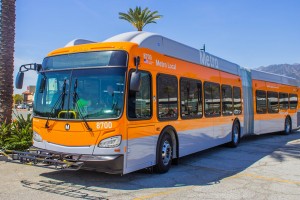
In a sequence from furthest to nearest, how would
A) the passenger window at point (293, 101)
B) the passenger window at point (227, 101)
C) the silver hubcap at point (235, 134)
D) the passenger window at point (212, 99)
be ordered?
the passenger window at point (293, 101)
the silver hubcap at point (235, 134)
the passenger window at point (227, 101)
the passenger window at point (212, 99)

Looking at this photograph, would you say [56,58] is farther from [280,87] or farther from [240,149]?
[280,87]

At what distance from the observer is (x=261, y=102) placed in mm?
15984

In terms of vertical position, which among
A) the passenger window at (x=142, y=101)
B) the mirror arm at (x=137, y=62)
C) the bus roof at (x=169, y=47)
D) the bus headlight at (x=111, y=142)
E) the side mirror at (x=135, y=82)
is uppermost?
the bus roof at (x=169, y=47)

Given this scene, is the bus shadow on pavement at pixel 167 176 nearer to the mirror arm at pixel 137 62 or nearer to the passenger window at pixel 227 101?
the passenger window at pixel 227 101

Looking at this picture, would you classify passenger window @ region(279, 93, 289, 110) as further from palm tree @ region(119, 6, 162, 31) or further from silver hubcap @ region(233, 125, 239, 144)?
palm tree @ region(119, 6, 162, 31)

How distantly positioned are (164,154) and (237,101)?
20.6 feet

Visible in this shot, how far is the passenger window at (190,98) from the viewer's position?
8.80 m

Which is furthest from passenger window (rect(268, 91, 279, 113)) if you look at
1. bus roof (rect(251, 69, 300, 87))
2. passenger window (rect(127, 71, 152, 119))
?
passenger window (rect(127, 71, 152, 119))

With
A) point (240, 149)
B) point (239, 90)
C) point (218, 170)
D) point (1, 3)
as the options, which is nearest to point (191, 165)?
point (218, 170)

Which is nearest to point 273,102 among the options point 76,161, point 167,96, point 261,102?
point 261,102

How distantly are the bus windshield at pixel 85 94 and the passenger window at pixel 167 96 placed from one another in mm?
1478

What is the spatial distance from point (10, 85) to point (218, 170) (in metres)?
7.49

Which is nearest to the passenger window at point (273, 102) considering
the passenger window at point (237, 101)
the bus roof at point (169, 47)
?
the passenger window at point (237, 101)

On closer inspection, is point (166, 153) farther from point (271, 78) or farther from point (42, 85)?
point (271, 78)
